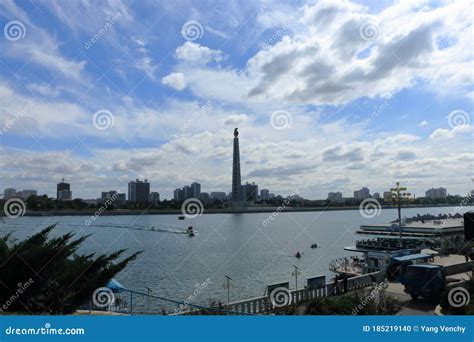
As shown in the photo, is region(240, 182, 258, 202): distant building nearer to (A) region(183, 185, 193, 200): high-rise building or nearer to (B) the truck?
(A) region(183, 185, 193, 200): high-rise building

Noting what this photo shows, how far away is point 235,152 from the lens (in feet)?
438

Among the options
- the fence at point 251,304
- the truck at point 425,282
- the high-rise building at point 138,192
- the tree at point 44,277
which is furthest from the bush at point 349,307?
the high-rise building at point 138,192

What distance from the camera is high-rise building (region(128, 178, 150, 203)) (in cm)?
10294

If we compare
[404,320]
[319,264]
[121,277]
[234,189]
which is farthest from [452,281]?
[234,189]

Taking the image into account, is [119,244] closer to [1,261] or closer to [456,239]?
[456,239]

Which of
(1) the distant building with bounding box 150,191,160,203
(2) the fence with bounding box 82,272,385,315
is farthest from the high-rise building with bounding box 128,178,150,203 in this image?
A: (2) the fence with bounding box 82,272,385,315

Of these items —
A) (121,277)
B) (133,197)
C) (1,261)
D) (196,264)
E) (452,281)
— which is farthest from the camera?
(133,197)

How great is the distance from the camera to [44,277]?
11.5 metres

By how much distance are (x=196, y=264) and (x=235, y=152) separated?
96901 mm

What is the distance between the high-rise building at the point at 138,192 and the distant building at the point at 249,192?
50.0m

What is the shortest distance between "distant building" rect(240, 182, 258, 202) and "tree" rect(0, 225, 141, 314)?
139 m

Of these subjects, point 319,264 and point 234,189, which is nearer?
point 319,264

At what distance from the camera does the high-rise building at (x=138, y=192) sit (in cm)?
10294

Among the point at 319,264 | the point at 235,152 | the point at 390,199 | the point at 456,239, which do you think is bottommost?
the point at 319,264
